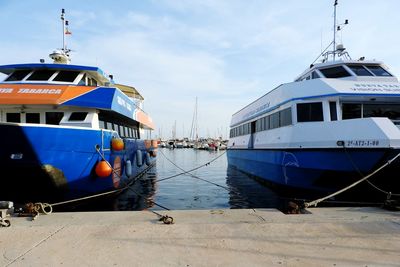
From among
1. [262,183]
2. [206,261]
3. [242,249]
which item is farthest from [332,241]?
[262,183]

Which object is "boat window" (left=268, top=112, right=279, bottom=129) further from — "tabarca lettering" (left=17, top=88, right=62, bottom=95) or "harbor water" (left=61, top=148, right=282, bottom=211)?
"tabarca lettering" (left=17, top=88, right=62, bottom=95)

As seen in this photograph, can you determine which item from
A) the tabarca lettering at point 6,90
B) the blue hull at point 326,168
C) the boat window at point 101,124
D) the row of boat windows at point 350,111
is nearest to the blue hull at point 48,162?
the boat window at point 101,124

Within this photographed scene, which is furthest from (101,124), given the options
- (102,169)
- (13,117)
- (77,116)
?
(13,117)

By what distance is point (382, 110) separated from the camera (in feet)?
34.2

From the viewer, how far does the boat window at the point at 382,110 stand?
10.3m

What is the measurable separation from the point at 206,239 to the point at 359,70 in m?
10.1

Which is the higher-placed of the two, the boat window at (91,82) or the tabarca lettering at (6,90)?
the boat window at (91,82)

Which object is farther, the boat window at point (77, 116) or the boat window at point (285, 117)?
the boat window at point (285, 117)

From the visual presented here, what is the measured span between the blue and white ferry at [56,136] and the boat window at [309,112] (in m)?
6.14

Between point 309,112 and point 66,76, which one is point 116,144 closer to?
point 66,76

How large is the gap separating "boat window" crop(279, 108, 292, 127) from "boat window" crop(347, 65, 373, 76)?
291cm

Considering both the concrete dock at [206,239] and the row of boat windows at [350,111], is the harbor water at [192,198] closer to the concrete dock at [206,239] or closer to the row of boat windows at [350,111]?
the row of boat windows at [350,111]

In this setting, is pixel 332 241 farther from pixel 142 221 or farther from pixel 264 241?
pixel 142 221

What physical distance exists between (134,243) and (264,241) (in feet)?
6.08
